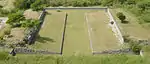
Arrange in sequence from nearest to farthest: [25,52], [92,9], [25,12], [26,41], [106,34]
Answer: [25,52] → [26,41] → [106,34] → [25,12] → [92,9]

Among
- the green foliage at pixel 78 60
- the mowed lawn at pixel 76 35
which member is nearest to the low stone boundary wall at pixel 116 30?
the mowed lawn at pixel 76 35

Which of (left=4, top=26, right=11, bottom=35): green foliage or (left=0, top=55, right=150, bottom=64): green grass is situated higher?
(left=4, top=26, right=11, bottom=35): green foliage

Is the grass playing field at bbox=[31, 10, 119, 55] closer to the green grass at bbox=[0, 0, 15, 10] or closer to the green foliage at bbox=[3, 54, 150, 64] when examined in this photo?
the green foliage at bbox=[3, 54, 150, 64]

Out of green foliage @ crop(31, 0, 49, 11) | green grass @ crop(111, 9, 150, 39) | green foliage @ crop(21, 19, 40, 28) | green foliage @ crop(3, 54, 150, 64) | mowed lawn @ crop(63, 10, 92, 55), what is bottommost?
mowed lawn @ crop(63, 10, 92, 55)

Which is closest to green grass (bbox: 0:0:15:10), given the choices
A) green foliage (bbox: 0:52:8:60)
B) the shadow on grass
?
the shadow on grass

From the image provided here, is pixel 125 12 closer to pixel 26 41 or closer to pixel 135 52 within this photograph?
pixel 135 52

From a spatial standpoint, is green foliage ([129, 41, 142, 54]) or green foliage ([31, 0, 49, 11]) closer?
green foliage ([129, 41, 142, 54])

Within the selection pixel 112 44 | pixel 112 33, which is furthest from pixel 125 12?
pixel 112 44
